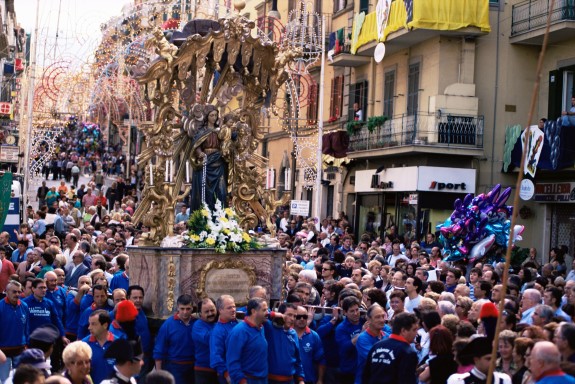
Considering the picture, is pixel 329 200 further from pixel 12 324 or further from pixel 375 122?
pixel 12 324

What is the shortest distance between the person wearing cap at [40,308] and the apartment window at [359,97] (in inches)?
927

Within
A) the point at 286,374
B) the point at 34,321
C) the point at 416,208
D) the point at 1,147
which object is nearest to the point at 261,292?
the point at 286,374

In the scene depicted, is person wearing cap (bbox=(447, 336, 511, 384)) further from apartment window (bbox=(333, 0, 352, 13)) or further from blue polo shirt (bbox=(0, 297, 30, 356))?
apartment window (bbox=(333, 0, 352, 13))

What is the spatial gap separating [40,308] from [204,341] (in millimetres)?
2440

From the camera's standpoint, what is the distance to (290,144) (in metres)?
44.4

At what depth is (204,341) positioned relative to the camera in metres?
12.0

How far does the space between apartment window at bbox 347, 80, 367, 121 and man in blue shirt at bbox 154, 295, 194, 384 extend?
24.4 meters

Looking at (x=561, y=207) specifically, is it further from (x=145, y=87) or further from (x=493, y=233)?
(x=145, y=87)

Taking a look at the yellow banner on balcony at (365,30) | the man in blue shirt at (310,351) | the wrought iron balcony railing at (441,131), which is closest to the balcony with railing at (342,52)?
the yellow banner on balcony at (365,30)

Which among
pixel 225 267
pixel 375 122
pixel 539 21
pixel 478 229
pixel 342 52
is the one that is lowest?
pixel 225 267

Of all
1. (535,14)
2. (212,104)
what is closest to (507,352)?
(212,104)

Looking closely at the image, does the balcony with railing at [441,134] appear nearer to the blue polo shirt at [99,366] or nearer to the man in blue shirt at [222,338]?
the man in blue shirt at [222,338]

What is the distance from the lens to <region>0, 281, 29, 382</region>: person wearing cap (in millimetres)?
12734

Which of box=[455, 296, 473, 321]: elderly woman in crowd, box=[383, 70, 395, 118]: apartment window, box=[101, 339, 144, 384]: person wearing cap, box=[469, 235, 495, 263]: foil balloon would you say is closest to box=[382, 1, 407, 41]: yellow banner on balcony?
box=[383, 70, 395, 118]: apartment window
